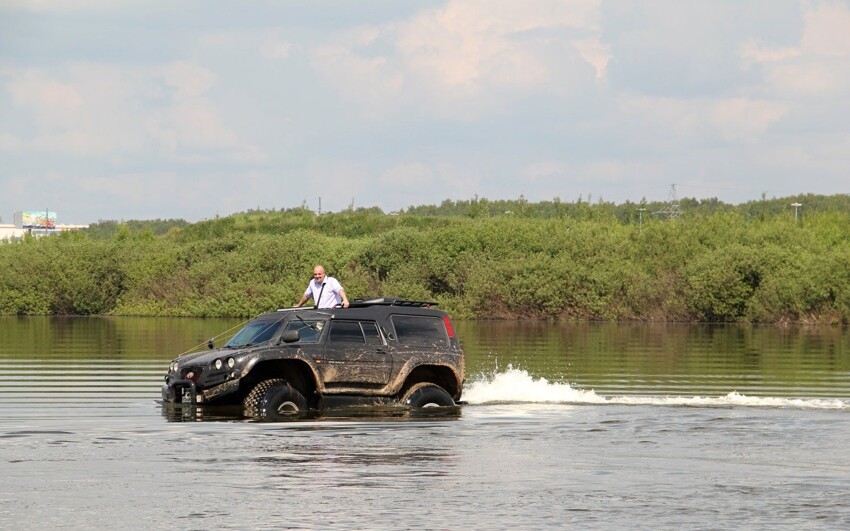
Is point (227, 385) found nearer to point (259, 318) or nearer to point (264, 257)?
point (259, 318)

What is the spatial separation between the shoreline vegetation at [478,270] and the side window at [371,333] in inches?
2181

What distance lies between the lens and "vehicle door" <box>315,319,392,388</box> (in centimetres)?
2108

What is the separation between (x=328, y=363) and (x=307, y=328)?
2.19 feet

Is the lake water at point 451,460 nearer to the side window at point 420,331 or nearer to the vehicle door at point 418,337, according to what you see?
the vehicle door at point 418,337

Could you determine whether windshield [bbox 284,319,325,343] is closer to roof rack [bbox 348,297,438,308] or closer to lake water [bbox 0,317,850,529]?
roof rack [bbox 348,297,438,308]

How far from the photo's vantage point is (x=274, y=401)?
67.1ft

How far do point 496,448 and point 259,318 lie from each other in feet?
20.0

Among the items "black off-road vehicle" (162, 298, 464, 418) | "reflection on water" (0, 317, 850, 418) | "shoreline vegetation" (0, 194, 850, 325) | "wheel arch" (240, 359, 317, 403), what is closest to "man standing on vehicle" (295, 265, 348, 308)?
"black off-road vehicle" (162, 298, 464, 418)

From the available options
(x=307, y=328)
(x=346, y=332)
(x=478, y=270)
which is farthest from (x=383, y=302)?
(x=478, y=270)

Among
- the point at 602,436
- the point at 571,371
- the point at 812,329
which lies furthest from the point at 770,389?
the point at 812,329

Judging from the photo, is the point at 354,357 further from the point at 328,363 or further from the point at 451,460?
the point at 451,460

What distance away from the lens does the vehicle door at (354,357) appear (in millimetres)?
21078

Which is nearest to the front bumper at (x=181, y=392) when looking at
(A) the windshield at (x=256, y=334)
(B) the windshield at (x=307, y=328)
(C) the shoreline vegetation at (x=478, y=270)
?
(A) the windshield at (x=256, y=334)

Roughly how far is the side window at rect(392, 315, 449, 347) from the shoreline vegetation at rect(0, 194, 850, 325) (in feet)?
179
